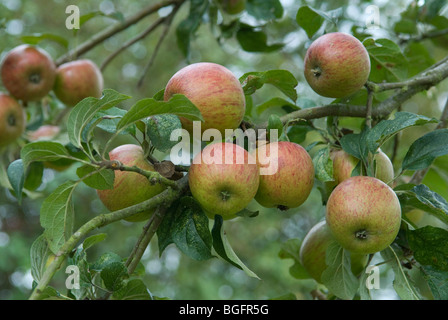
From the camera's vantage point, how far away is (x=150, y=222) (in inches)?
29.9

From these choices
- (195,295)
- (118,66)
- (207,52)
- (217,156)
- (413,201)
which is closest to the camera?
(217,156)

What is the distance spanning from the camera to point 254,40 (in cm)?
139

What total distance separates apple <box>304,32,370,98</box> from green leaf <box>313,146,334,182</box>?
0.11m

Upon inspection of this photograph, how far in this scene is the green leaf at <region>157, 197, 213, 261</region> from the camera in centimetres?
74

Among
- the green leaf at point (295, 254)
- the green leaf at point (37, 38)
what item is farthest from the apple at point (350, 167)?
the green leaf at point (37, 38)

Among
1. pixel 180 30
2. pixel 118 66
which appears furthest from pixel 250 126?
pixel 118 66

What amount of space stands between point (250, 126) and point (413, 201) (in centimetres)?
30

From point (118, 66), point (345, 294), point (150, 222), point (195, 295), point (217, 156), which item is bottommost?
point (195, 295)

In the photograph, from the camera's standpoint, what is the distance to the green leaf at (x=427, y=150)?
79 cm

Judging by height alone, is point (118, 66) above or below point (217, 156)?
below

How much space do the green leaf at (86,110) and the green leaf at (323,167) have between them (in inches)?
13.1

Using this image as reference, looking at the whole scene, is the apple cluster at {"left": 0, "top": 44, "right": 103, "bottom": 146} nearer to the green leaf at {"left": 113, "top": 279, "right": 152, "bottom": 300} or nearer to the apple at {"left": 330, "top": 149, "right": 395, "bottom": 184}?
the green leaf at {"left": 113, "top": 279, "right": 152, "bottom": 300}

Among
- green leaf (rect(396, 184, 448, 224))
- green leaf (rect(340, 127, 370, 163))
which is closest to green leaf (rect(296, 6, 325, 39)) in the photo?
green leaf (rect(340, 127, 370, 163))
